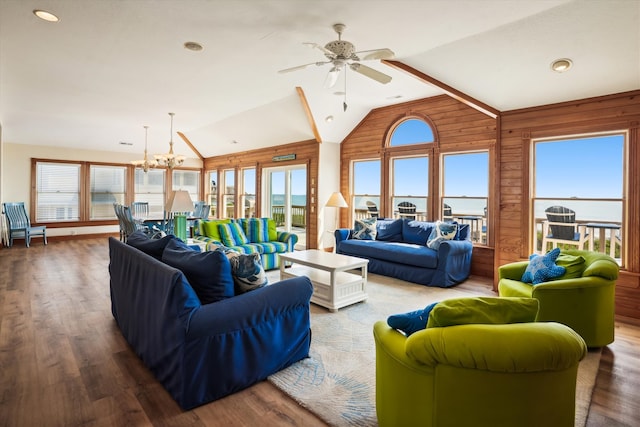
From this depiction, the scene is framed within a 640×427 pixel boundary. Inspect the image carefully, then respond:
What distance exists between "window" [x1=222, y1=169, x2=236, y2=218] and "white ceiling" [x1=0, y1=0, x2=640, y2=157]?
402cm

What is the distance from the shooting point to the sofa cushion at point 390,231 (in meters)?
5.83

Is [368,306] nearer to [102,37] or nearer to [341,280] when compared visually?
[341,280]

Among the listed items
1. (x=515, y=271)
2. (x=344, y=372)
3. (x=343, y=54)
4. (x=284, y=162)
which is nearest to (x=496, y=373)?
(x=344, y=372)

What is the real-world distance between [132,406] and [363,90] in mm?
5125

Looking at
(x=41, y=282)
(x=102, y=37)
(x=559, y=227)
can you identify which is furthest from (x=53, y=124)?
(x=559, y=227)

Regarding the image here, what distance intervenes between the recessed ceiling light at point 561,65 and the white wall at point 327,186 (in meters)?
4.27

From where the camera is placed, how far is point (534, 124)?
4.31 meters

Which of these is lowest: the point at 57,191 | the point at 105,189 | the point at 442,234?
the point at 442,234

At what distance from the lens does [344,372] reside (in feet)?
8.04

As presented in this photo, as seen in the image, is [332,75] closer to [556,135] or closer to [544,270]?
[544,270]

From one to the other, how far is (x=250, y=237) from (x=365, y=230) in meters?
1.99

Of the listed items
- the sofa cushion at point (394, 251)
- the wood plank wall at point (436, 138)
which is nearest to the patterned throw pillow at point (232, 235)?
the sofa cushion at point (394, 251)

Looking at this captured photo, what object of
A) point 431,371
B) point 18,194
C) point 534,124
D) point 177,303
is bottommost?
point 431,371

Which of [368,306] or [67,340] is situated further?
[368,306]
